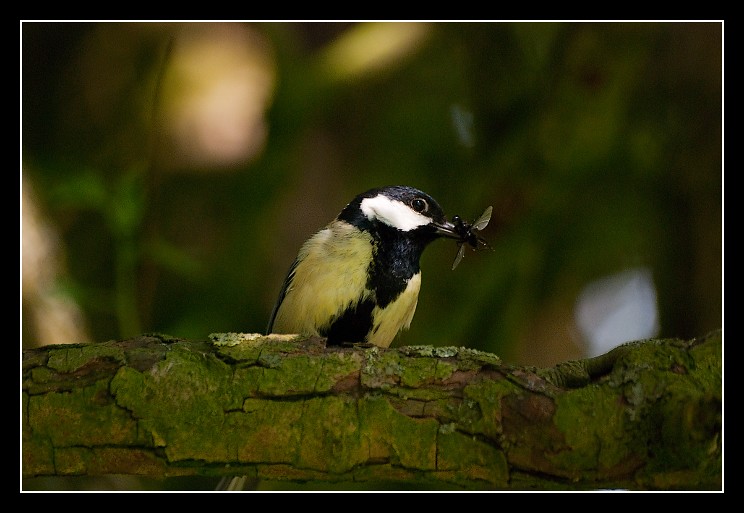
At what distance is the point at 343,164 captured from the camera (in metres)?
3.95

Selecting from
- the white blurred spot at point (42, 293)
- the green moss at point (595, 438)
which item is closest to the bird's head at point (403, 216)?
the green moss at point (595, 438)

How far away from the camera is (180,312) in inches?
151

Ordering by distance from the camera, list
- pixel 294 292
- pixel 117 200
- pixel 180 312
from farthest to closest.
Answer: pixel 180 312
pixel 117 200
pixel 294 292

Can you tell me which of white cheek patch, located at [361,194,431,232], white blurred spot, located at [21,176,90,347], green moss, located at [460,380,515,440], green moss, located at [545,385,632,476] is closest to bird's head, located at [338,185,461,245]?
white cheek patch, located at [361,194,431,232]

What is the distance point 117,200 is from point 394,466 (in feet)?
7.69

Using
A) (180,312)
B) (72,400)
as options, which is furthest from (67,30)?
(72,400)

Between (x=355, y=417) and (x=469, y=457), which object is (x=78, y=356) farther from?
(x=469, y=457)

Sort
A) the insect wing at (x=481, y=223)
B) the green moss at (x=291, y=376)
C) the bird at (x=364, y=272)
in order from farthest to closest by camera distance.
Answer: the insect wing at (x=481, y=223) → the bird at (x=364, y=272) → the green moss at (x=291, y=376)

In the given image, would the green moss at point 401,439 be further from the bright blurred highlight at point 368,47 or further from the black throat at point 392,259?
the bright blurred highlight at point 368,47

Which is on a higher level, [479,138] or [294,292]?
[479,138]

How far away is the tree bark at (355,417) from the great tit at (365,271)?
0.88 metres

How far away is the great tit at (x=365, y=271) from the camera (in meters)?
2.80

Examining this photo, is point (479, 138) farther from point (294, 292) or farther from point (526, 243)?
point (294, 292)

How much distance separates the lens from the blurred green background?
3.62 m
